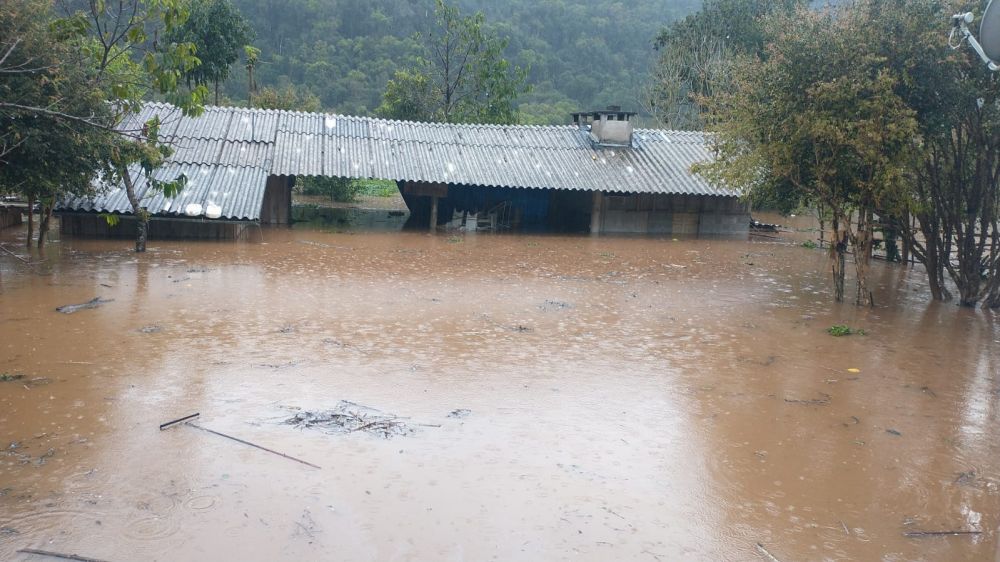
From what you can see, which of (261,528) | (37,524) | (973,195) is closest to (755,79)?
(973,195)

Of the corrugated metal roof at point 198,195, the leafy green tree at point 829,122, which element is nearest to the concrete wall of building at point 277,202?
the corrugated metal roof at point 198,195

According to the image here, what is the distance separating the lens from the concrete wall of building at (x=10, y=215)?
16.7 metres

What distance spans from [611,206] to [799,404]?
566 inches

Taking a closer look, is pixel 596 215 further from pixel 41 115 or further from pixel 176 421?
pixel 176 421

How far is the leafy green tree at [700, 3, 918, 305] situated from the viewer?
33.4 feet

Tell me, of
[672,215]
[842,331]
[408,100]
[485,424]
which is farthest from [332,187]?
[485,424]

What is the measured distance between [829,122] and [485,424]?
7042 millimetres

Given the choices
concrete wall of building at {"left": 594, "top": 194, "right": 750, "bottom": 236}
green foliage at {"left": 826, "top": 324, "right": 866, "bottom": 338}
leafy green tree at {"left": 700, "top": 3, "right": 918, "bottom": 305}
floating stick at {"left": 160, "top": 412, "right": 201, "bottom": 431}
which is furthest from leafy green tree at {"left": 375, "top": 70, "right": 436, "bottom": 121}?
floating stick at {"left": 160, "top": 412, "right": 201, "bottom": 431}

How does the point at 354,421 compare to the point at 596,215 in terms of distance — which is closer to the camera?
the point at 354,421

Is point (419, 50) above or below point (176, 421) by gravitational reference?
above

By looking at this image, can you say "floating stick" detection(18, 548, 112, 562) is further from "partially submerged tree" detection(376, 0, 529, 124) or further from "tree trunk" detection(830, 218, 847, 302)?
"partially submerged tree" detection(376, 0, 529, 124)

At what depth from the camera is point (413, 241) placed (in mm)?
17594

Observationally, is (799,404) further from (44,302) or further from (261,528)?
(44,302)

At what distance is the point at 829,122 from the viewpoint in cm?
1036
